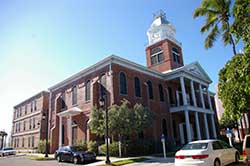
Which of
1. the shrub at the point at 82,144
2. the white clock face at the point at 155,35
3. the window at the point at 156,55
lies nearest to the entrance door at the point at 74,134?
the shrub at the point at 82,144

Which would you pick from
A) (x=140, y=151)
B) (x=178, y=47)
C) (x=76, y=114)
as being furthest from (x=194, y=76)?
(x=76, y=114)

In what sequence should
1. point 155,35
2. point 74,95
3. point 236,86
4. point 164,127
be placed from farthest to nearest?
point 155,35, point 74,95, point 164,127, point 236,86

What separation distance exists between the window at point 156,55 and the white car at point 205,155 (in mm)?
23205

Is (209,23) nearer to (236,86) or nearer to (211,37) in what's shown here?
(211,37)

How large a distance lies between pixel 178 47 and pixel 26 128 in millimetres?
30999

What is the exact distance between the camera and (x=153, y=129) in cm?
2528

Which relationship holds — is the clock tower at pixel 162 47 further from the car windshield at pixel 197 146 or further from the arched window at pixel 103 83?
the car windshield at pixel 197 146

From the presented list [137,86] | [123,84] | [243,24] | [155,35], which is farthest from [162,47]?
[243,24]

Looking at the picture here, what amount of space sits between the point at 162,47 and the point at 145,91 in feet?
33.5

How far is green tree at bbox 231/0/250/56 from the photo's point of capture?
24.0ft

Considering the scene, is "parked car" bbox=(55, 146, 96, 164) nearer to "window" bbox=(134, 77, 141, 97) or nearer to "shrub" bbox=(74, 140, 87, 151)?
"shrub" bbox=(74, 140, 87, 151)

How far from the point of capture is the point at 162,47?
3331 cm

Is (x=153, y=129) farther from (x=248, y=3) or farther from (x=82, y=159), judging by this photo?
(x=248, y=3)

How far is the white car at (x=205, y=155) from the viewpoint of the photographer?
9422mm
